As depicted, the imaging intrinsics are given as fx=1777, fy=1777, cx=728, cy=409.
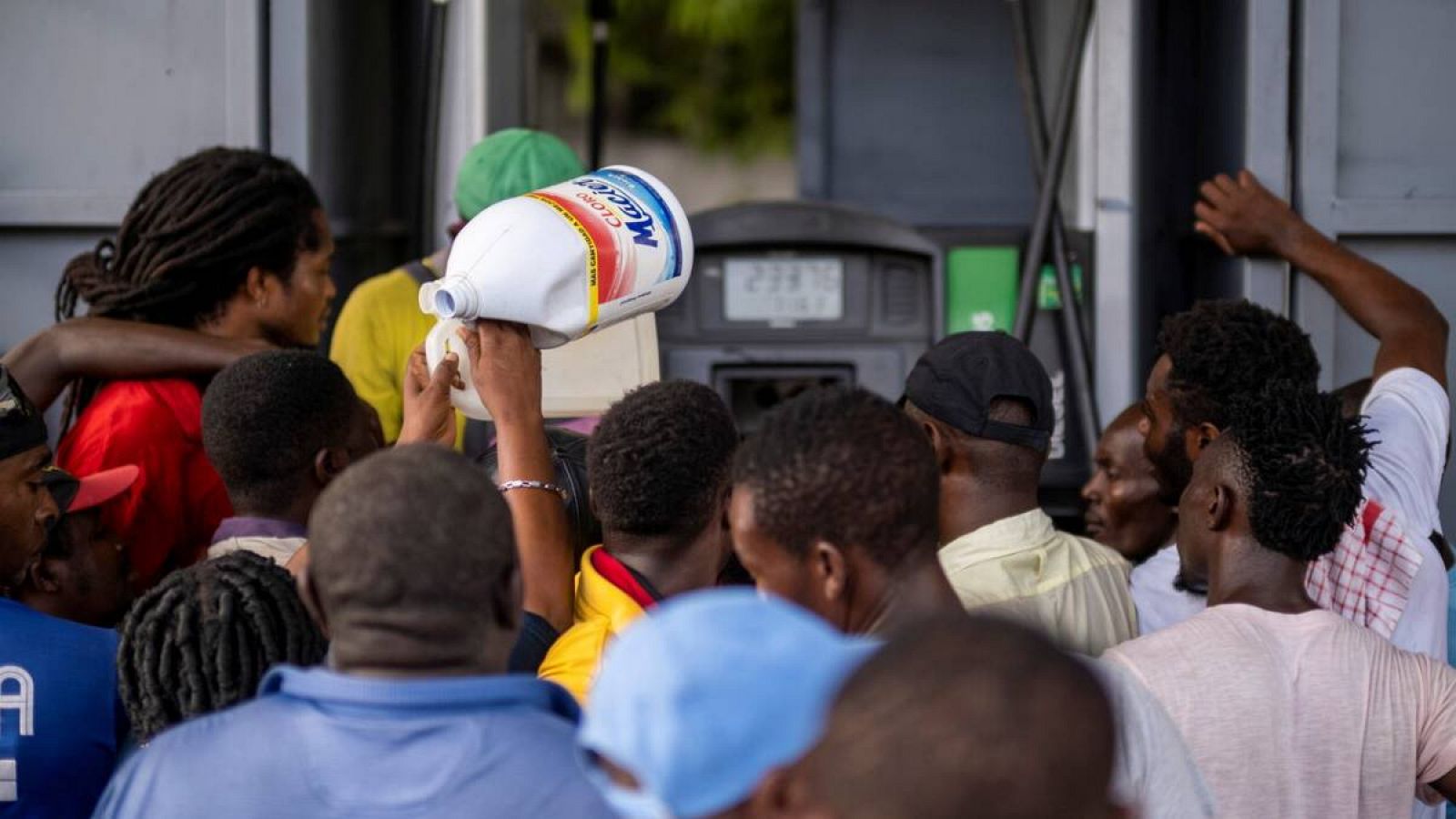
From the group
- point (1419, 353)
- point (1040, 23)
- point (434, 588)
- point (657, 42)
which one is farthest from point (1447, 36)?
point (657, 42)

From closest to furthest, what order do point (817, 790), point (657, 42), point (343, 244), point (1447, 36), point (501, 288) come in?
point (817, 790)
point (501, 288)
point (1447, 36)
point (343, 244)
point (657, 42)

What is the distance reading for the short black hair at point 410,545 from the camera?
1713 mm

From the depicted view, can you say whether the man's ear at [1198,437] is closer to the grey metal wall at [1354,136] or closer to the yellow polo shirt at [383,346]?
the grey metal wall at [1354,136]

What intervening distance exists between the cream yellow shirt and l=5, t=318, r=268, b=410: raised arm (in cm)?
141

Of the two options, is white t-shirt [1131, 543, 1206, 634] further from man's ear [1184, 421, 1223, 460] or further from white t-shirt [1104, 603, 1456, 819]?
white t-shirt [1104, 603, 1456, 819]

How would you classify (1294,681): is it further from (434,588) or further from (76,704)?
(76,704)

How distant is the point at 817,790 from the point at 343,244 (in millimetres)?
3501

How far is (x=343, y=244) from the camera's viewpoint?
4.59m

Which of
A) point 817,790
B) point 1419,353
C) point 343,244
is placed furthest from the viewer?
point 343,244

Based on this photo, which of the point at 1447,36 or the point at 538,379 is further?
the point at 1447,36

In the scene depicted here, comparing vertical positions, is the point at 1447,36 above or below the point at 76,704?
above

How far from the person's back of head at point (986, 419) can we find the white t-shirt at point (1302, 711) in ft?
1.52

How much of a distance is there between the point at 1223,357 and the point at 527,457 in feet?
4.41

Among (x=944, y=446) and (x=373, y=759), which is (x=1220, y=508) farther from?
(x=373, y=759)
